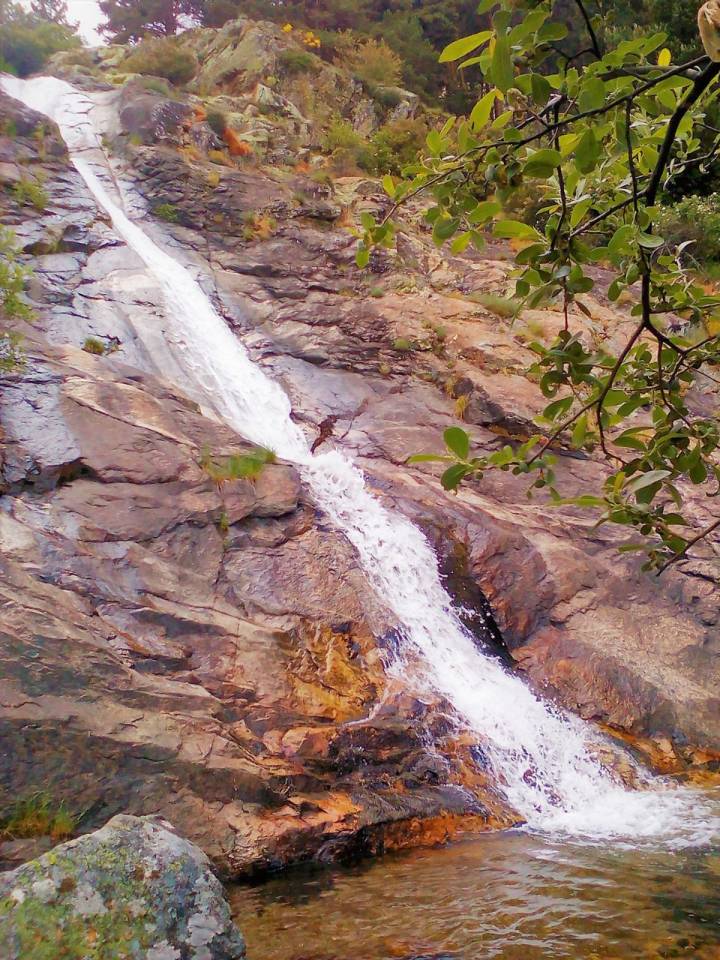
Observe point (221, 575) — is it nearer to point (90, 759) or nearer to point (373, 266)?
point (90, 759)

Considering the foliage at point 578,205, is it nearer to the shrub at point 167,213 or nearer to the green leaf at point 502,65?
the green leaf at point 502,65

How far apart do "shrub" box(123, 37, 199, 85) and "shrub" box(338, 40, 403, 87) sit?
15.8 ft

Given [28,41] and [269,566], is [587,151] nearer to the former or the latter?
[269,566]

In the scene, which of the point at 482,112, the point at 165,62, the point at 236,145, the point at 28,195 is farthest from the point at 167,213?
the point at 482,112

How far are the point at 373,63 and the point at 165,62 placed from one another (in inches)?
255

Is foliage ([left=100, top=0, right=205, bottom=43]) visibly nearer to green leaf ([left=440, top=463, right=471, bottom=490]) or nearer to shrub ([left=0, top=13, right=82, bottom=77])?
shrub ([left=0, top=13, right=82, bottom=77])

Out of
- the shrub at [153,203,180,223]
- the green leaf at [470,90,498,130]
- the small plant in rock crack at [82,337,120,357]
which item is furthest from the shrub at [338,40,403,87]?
the green leaf at [470,90,498,130]

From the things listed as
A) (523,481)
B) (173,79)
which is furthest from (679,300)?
(173,79)

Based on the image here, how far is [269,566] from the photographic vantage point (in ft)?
23.7

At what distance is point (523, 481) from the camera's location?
399 inches

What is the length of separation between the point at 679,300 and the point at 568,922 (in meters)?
3.18

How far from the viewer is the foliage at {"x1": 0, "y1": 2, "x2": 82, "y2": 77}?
21609 mm

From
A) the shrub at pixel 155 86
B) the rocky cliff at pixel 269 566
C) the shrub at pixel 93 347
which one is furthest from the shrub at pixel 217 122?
the shrub at pixel 93 347

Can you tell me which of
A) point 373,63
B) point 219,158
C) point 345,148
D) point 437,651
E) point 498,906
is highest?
point 373,63
